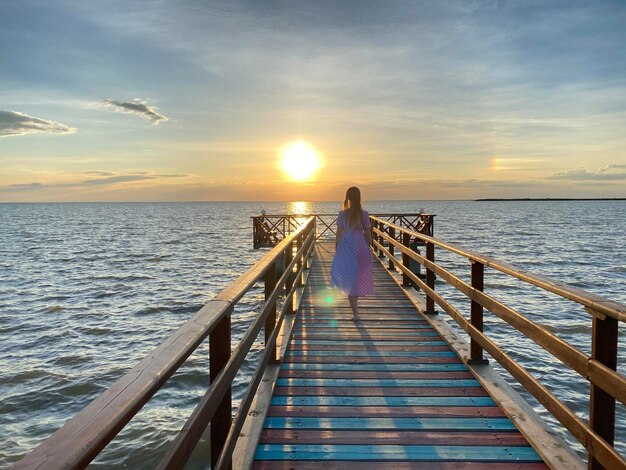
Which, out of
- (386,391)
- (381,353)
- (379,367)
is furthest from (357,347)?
(386,391)

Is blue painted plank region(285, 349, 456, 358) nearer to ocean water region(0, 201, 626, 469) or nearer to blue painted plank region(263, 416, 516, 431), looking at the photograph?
blue painted plank region(263, 416, 516, 431)

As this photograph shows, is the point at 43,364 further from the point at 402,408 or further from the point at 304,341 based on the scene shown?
the point at 402,408

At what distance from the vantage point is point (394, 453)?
10.5 feet

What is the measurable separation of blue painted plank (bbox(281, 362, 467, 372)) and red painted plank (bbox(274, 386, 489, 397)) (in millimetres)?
491

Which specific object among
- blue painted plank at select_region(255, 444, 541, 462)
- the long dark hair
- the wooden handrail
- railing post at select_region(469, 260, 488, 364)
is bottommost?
blue painted plank at select_region(255, 444, 541, 462)

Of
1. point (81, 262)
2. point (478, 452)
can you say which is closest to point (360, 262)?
point (478, 452)

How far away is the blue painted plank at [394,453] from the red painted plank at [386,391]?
0.87 meters

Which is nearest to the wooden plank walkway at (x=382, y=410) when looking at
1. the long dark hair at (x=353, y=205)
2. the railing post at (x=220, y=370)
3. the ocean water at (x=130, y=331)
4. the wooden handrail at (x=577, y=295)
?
the railing post at (x=220, y=370)

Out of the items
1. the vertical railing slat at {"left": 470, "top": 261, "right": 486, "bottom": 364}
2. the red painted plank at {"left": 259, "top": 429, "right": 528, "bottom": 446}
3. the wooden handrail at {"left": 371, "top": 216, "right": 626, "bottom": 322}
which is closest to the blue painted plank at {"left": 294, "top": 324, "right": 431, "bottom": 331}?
the vertical railing slat at {"left": 470, "top": 261, "right": 486, "bottom": 364}

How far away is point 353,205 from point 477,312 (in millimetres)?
2377

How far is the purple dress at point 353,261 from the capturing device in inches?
262

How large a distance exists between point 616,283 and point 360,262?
61.5ft

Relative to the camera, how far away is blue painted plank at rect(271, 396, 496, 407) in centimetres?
397

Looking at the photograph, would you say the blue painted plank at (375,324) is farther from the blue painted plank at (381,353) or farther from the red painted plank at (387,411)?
the red painted plank at (387,411)
